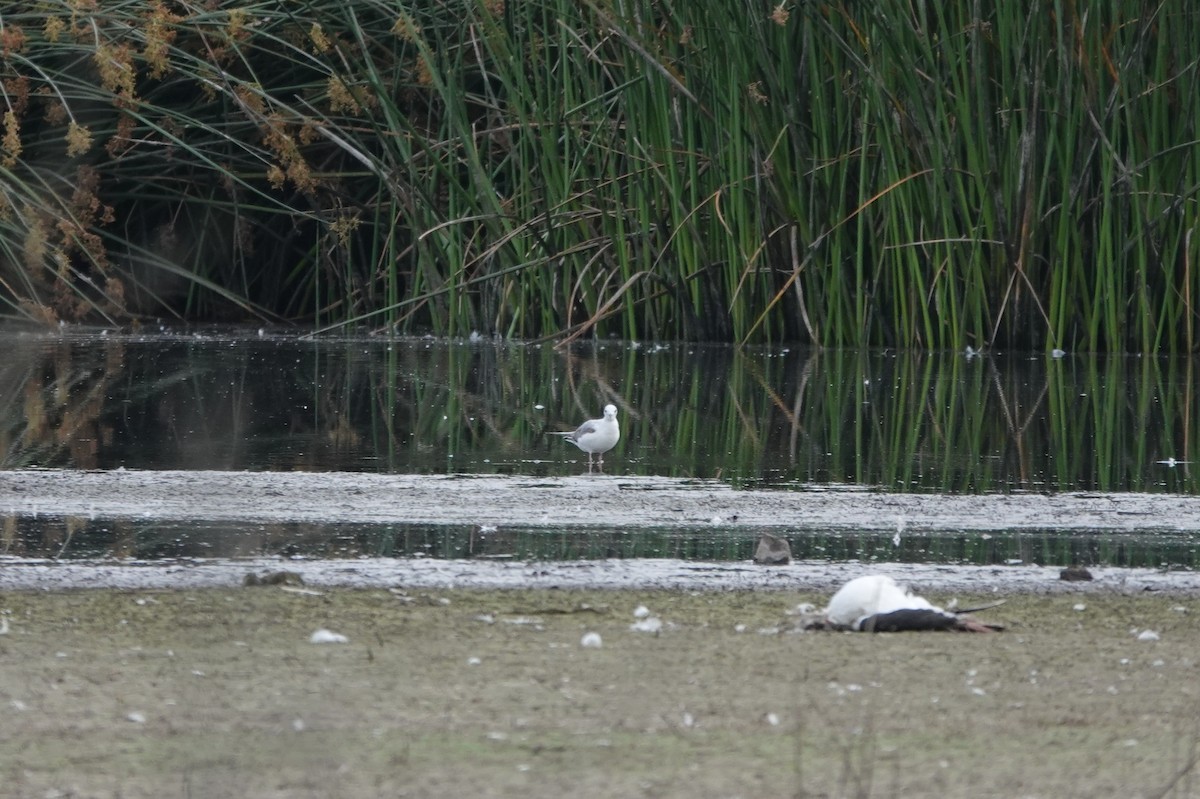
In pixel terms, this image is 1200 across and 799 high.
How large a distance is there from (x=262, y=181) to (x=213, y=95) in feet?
3.72

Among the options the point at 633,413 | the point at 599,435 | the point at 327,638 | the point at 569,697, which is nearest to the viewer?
the point at 569,697

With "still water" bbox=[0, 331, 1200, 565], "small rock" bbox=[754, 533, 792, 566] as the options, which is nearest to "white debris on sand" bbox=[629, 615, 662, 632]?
"small rock" bbox=[754, 533, 792, 566]

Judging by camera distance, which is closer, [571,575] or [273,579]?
[273,579]

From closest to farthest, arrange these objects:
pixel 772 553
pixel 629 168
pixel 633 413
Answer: pixel 772 553
pixel 633 413
pixel 629 168

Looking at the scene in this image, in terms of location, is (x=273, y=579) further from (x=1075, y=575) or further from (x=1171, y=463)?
(x=1171, y=463)

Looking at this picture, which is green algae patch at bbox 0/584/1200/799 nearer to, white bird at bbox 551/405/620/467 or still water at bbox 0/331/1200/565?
still water at bbox 0/331/1200/565

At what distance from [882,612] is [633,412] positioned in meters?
4.72

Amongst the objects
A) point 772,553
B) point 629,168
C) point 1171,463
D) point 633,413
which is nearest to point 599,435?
point 633,413

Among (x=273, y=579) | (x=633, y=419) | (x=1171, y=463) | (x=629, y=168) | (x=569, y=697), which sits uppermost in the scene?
(x=629, y=168)

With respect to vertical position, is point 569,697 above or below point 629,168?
below

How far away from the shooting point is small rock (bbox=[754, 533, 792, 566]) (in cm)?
491

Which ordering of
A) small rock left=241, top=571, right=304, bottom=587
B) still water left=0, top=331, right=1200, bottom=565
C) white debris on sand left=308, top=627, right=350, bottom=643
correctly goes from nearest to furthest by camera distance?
white debris on sand left=308, top=627, right=350, bottom=643
small rock left=241, top=571, right=304, bottom=587
still water left=0, top=331, right=1200, bottom=565

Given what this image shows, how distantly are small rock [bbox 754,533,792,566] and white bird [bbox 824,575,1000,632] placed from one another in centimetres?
80

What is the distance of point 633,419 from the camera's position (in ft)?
27.9
